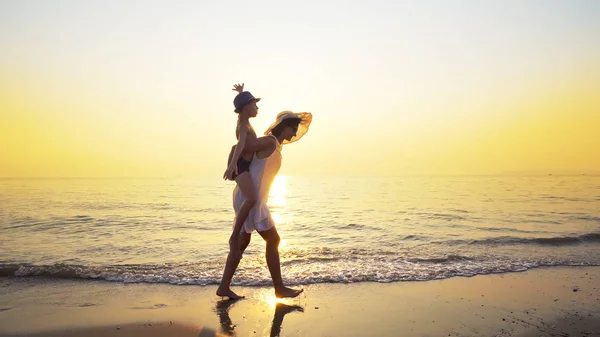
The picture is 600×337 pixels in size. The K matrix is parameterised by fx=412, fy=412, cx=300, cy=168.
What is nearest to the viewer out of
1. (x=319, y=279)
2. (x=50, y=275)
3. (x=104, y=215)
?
(x=319, y=279)

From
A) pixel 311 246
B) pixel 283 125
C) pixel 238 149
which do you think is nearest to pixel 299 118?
pixel 283 125

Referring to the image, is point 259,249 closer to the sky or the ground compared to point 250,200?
closer to the ground

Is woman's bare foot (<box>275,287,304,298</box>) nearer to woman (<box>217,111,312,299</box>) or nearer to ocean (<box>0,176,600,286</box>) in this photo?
woman (<box>217,111,312,299</box>)

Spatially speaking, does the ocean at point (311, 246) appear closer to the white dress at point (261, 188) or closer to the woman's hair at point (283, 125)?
the white dress at point (261, 188)

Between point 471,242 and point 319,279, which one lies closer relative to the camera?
point 319,279

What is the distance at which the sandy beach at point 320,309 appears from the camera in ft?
14.1

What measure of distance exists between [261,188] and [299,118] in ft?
3.47

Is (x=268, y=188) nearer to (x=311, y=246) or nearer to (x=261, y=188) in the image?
(x=261, y=188)

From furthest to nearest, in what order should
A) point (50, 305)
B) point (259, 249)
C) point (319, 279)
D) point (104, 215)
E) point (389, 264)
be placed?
point (104, 215) → point (259, 249) → point (389, 264) → point (319, 279) → point (50, 305)

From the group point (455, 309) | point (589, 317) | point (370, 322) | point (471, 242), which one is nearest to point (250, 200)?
point (370, 322)

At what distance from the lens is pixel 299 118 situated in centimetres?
544

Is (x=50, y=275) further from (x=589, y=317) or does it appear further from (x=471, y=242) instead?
(x=471, y=242)

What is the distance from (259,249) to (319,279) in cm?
346

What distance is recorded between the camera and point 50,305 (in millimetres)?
5324
